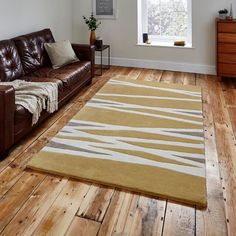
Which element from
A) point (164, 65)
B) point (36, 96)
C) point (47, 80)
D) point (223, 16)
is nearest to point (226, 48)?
point (223, 16)

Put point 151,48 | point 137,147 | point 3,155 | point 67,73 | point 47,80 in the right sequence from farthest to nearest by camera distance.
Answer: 1. point 151,48
2. point 67,73
3. point 47,80
4. point 137,147
5. point 3,155

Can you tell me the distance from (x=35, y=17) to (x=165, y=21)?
2295 mm

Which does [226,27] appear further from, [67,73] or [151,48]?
[67,73]

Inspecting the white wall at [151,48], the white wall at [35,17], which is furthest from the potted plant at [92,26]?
the white wall at [35,17]

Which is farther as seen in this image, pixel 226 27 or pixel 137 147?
pixel 226 27

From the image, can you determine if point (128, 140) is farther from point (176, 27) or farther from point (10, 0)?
point (176, 27)

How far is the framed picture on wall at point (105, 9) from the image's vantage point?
5.45 m

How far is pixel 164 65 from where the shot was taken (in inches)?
216

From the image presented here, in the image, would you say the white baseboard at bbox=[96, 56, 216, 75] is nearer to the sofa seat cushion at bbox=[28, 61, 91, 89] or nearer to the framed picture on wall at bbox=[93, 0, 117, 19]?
the framed picture on wall at bbox=[93, 0, 117, 19]

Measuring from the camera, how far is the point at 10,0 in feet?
12.8

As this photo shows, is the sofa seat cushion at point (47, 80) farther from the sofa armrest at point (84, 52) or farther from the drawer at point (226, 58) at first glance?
the drawer at point (226, 58)

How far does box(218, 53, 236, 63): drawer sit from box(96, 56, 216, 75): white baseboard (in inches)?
23.4

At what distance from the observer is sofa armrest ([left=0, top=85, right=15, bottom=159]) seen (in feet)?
8.05

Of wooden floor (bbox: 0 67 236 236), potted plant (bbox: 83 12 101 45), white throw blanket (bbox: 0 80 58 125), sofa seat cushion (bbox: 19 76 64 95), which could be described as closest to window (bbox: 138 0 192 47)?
potted plant (bbox: 83 12 101 45)
